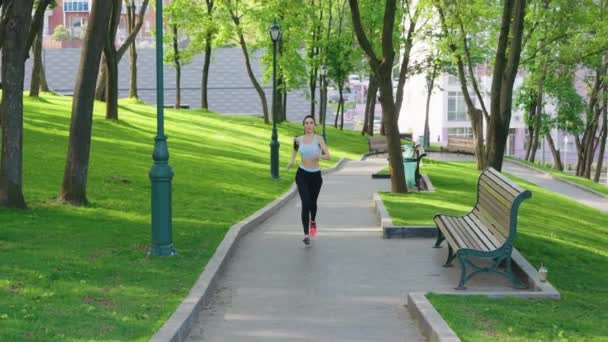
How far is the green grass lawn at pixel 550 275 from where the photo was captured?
320 inches

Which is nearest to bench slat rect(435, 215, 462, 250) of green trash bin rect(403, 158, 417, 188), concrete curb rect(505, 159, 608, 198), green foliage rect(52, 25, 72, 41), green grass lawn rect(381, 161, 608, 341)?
green grass lawn rect(381, 161, 608, 341)

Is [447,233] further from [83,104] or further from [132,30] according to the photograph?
[132,30]

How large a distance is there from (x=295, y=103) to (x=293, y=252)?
70937 mm

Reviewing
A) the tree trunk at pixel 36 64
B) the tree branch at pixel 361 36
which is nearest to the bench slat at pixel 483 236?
the tree branch at pixel 361 36

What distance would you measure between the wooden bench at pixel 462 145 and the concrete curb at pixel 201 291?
35910 mm

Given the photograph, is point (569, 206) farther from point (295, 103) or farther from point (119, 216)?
point (295, 103)

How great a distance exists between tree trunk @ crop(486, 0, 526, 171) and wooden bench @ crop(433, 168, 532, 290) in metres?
6.99

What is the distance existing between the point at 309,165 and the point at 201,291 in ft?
14.8

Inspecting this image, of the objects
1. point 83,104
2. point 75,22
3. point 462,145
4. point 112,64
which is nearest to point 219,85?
point 75,22

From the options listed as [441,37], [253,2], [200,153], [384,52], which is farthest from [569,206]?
[253,2]

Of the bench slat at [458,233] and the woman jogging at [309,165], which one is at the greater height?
the woman jogging at [309,165]

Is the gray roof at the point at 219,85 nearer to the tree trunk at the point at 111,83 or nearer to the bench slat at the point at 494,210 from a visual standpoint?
the tree trunk at the point at 111,83

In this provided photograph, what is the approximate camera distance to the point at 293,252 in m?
13.3

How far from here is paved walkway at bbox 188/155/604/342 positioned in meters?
8.54
